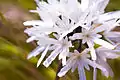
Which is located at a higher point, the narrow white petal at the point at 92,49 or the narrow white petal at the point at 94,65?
the narrow white petal at the point at 92,49

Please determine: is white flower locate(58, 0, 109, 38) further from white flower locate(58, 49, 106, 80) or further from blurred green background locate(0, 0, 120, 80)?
blurred green background locate(0, 0, 120, 80)

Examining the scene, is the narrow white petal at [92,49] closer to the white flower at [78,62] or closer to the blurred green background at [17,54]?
the white flower at [78,62]

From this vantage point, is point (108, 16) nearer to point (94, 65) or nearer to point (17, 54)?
point (94, 65)

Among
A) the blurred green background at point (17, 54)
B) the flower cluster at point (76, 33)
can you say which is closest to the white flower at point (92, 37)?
the flower cluster at point (76, 33)

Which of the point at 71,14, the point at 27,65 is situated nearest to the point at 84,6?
the point at 71,14

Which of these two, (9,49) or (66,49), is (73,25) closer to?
(66,49)

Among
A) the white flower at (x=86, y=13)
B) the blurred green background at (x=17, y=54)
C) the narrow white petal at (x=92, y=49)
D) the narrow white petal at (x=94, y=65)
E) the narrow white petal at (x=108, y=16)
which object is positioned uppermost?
the white flower at (x=86, y=13)

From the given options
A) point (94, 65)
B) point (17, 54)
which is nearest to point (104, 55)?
point (94, 65)

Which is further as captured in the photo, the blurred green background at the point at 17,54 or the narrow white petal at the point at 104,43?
the blurred green background at the point at 17,54
